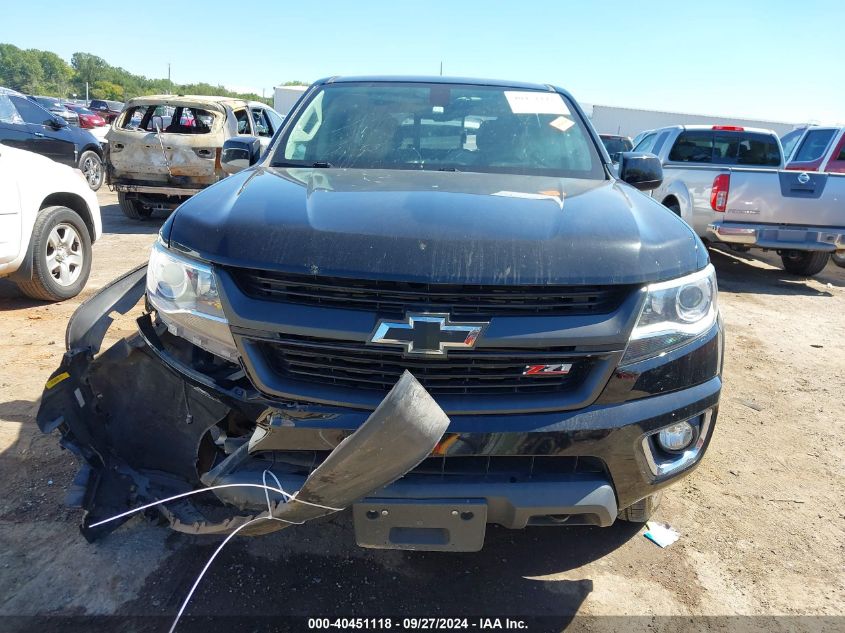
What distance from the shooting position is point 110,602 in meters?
2.21

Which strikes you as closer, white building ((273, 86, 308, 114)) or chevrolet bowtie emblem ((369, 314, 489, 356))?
chevrolet bowtie emblem ((369, 314, 489, 356))

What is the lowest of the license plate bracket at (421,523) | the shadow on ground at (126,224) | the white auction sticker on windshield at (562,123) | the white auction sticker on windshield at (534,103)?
the shadow on ground at (126,224)

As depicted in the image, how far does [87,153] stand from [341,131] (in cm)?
1094

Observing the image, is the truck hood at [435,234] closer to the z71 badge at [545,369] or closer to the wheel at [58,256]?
the z71 badge at [545,369]

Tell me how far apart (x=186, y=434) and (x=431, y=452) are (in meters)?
0.90

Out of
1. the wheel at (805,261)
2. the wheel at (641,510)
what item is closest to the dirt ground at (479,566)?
the wheel at (641,510)

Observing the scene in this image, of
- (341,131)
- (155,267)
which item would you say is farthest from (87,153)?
(155,267)

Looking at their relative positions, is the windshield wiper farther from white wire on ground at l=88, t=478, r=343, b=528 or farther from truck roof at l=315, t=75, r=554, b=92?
white wire on ground at l=88, t=478, r=343, b=528

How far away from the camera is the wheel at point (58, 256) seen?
5.05m

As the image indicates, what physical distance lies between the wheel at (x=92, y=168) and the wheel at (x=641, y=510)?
40.7ft

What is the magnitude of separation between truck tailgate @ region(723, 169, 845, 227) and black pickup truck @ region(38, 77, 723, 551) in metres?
5.48

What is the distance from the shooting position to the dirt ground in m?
2.22

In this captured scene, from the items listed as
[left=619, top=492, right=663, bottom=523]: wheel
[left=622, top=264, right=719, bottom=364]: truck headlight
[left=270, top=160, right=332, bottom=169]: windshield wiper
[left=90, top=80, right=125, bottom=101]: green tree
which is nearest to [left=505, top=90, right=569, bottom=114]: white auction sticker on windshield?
[left=270, top=160, right=332, bottom=169]: windshield wiper

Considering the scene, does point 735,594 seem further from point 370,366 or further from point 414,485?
point 370,366
